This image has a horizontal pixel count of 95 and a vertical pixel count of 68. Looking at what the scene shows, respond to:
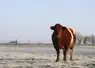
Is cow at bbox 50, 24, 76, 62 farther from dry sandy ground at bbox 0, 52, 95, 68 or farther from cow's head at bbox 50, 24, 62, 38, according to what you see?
dry sandy ground at bbox 0, 52, 95, 68

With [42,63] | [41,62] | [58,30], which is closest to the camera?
[42,63]

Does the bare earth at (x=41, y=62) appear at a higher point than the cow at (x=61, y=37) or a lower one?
lower

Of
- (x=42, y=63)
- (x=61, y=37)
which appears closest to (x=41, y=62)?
(x=42, y=63)

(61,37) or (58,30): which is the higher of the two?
(58,30)

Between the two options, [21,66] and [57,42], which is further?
[57,42]

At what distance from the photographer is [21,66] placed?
18.6 metres

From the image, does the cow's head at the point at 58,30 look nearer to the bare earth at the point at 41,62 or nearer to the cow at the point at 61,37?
the cow at the point at 61,37

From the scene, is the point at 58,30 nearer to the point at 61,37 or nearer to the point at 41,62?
the point at 61,37

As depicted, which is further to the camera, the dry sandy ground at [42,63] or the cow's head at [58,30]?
the cow's head at [58,30]

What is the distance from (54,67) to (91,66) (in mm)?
2107

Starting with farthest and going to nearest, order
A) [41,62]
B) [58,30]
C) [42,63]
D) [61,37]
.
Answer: [61,37]
[58,30]
[41,62]
[42,63]

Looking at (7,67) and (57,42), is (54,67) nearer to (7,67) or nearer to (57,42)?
(7,67)

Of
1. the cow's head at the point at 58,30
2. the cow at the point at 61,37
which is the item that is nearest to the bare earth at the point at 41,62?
the cow at the point at 61,37

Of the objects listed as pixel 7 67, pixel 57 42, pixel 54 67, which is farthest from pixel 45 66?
pixel 57 42
